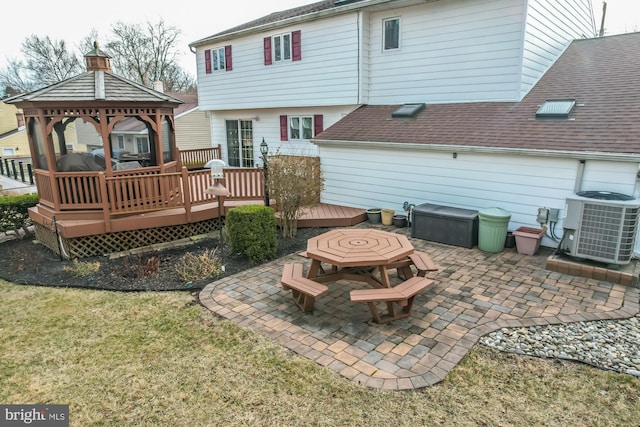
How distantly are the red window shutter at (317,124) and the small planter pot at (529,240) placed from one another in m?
7.31

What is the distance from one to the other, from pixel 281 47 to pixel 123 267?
923 centimetres

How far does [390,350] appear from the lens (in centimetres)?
411

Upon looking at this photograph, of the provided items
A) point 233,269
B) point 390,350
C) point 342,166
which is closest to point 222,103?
point 342,166

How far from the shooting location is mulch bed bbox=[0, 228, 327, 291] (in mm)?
6047

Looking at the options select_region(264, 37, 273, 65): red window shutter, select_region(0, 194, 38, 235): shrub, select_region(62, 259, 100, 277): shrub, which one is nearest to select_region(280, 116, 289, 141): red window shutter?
select_region(264, 37, 273, 65): red window shutter

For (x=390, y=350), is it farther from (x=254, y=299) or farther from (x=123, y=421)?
(x=123, y=421)

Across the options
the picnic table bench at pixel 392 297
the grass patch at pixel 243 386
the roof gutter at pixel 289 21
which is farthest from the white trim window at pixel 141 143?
the picnic table bench at pixel 392 297

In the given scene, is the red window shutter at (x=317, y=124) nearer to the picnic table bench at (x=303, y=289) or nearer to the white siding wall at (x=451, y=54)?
the white siding wall at (x=451, y=54)

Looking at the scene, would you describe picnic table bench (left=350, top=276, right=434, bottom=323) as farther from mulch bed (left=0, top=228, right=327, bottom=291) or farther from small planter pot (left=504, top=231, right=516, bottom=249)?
small planter pot (left=504, top=231, right=516, bottom=249)

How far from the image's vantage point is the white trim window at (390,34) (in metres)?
10.5

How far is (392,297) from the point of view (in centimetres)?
440

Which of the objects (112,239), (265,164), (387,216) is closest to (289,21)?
(265,164)

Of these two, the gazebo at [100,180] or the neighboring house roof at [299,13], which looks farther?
the neighboring house roof at [299,13]

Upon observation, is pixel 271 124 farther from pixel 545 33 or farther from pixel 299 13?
pixel 545 33
